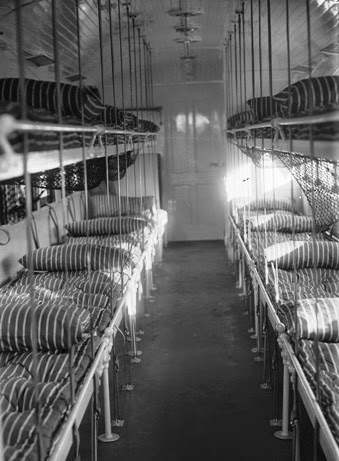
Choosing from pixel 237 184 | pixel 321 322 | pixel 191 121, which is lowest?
pixel 321 322

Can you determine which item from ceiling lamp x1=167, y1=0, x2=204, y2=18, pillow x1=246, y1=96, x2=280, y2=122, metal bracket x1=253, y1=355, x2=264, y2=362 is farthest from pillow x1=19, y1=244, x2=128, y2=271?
ceiling lamp x1=167, y1=0, x2=204, y2=18

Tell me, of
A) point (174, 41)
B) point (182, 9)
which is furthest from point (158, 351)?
→ point (174, 41)

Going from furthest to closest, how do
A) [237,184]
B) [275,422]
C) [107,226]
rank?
[237,184] < [107,226] < [275,422]

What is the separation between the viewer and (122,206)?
272 inches

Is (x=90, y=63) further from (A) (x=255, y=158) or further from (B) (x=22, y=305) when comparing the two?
(B) (x=22, y=305)

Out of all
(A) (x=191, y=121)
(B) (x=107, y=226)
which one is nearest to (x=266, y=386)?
(B) (x=107, y=226)

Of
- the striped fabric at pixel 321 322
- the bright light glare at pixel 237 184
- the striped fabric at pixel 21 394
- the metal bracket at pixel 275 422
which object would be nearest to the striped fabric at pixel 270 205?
the bright light glare at pixel 237 184

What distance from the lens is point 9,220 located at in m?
4.41

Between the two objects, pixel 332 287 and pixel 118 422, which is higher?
Result: pixel 332 287

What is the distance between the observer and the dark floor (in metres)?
3.22

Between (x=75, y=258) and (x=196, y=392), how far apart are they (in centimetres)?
116

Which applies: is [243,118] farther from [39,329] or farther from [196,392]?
[39,329]

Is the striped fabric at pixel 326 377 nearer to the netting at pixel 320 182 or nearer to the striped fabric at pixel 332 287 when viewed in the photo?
the netting at pixel 320 182

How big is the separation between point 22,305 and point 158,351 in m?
2.12
